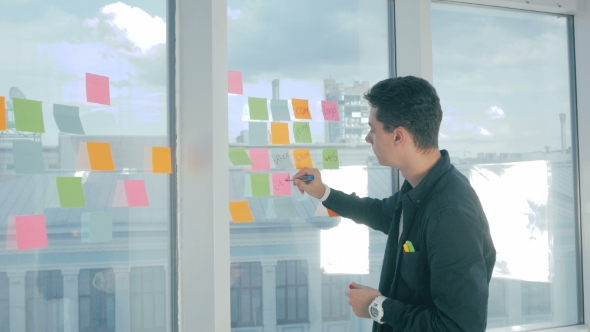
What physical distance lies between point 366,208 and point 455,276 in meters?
0.69

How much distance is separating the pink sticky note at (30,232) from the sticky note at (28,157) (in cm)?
16

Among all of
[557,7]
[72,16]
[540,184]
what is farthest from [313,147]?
[557,7]

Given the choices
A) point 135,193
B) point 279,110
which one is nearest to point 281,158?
point 279,110

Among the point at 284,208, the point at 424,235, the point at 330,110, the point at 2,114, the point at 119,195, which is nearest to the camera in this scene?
the point at 424,235

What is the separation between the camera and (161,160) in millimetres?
2172

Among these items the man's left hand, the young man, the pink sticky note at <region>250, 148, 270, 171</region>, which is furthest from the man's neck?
the pink sticky note at <region>250, 148, 270, 171</region>

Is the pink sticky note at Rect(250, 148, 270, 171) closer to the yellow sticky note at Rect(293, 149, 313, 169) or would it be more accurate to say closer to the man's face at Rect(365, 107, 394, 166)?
the yellow sticky note at Rect(293, 149, 313, 169)

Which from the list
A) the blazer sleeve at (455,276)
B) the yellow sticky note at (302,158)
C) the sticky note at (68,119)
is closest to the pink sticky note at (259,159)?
the yellow sticky note at (302,158)

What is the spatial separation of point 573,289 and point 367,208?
1.69 meters

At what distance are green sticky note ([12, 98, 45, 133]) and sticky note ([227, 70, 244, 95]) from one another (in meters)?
0.73

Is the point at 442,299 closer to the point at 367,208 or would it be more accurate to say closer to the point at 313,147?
the point at 367,208

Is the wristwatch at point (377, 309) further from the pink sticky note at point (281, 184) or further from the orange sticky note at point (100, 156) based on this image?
the orange sticky note at point (100, 156)

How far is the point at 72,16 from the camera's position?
6.62 ft

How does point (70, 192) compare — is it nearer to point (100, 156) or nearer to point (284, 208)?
point (100, 156)
